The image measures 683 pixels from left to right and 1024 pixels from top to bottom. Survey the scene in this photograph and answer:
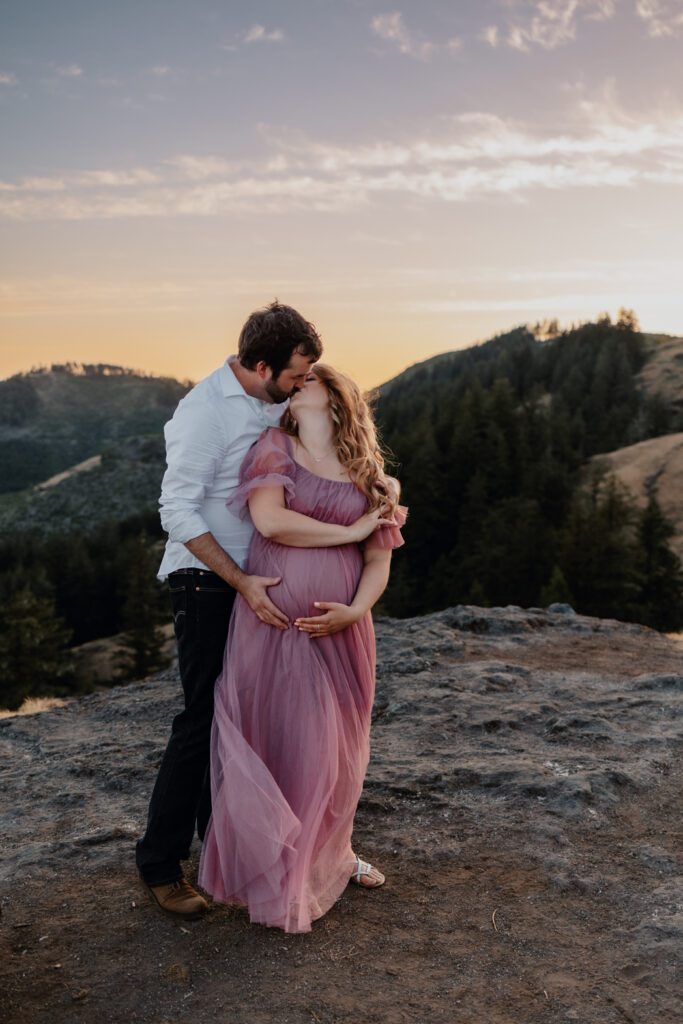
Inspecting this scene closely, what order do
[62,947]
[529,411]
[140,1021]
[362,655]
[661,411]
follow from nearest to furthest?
1. [140,1021]
2. [62,947]
3. [362,655]
4. [529,411]
5. [661,411]

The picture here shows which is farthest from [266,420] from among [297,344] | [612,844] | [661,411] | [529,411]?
[661,411]

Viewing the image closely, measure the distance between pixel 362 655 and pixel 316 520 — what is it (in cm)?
80

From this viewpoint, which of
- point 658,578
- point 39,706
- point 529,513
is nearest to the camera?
point 39,706

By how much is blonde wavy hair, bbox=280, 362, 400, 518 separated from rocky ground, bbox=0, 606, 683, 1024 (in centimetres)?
219

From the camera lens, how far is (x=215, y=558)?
3.96 metres

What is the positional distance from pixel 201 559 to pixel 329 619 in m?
0.69

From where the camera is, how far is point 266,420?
4113mm

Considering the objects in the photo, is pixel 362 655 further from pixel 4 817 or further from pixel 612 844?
pixel 4 817

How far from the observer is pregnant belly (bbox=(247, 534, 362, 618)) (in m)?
4.07

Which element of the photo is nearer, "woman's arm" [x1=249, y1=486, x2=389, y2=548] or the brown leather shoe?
"woman's arm" [x1=249, y1=486, x2=389, y2=548]

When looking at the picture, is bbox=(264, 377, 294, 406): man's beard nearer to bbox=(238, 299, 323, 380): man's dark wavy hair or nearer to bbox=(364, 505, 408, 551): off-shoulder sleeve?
bbox=(238, 299, 323, 380): man's dark wavy hair

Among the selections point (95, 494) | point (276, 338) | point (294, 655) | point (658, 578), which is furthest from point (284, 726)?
point (95, 494)

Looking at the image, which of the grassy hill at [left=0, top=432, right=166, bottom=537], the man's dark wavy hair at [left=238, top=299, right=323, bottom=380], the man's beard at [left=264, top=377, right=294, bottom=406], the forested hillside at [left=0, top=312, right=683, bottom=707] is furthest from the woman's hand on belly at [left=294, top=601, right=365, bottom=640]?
the grassy hill at [left=0, top=432, right=166, bottom=537]

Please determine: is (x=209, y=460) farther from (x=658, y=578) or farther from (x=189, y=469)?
(x=658, y=578)
